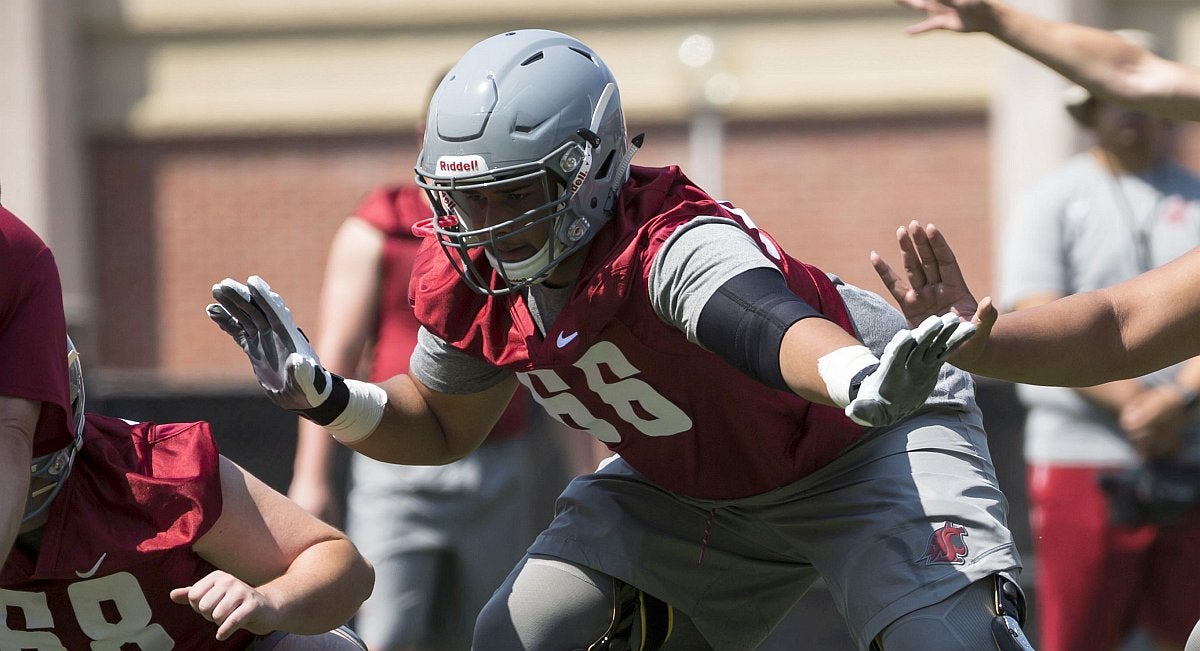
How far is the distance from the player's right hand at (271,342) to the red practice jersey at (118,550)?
0.16 m

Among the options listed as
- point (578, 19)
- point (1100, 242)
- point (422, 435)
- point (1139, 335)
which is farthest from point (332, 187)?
point (1139, 335)

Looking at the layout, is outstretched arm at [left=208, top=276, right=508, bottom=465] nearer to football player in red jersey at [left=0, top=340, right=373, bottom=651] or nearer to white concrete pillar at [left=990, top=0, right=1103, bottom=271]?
football player in red jersey at [left=0, top=340, right=373, bottom=651]

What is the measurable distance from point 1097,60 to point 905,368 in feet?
4.45

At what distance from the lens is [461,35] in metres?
11.3

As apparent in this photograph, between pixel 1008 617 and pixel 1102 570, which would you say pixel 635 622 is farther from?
pixel 1102 570

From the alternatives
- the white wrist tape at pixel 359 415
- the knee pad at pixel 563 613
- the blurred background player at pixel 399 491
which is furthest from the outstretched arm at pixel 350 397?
the blurred background player at pixel 399 491

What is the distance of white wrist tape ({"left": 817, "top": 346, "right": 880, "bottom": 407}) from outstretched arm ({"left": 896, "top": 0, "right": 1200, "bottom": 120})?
1192mm

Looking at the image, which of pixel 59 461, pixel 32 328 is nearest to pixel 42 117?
pixel 59 461

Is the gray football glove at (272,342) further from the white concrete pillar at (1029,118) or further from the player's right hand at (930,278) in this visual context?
the white concrete pillar at (1029,118)

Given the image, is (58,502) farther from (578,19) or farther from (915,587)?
(578,19)

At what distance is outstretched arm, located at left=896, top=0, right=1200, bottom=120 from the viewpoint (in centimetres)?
316

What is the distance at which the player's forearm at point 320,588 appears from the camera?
2.64 meters

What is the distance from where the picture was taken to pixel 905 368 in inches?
83.7

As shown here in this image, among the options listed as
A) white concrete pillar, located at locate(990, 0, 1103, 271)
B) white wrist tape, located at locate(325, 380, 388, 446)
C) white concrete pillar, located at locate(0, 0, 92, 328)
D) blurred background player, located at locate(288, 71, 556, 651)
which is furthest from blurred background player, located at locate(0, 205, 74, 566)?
white concrete pillar, located at locate(0, 0, 92, 328)
